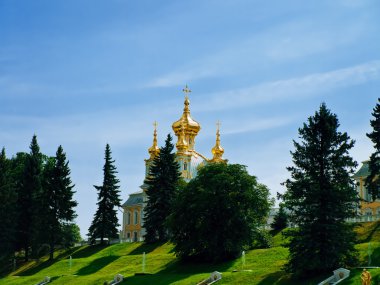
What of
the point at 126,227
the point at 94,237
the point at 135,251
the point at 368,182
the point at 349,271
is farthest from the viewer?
the point at 126,227

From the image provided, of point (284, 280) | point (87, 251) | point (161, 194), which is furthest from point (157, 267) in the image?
point (87, 251)

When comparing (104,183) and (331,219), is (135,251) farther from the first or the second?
(331,219)

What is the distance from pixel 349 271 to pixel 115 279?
52.9ft

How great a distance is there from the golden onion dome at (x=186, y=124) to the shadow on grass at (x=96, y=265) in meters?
34.1

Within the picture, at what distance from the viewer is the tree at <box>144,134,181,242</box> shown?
2264 inches

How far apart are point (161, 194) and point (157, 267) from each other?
12603 mm

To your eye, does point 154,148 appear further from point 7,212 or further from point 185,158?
point 7,212

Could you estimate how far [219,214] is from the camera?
152 ft

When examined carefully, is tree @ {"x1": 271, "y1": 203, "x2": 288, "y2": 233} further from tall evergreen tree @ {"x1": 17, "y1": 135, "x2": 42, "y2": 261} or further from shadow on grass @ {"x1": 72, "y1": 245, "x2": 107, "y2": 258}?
tall evergreen tree @ {"x1": 17, "y1": 135, "x2": 42, "y2": 261}

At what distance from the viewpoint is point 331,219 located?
1371 inches

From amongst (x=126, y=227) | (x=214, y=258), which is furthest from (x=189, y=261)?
(x=126, y=227)

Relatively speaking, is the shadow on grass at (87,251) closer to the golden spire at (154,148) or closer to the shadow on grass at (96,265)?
the shadow on grass at (96,265)

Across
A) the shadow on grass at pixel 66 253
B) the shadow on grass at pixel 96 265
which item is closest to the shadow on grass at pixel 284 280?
the shadow on grass at pixel 96 265

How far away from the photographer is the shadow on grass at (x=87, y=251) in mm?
60531
